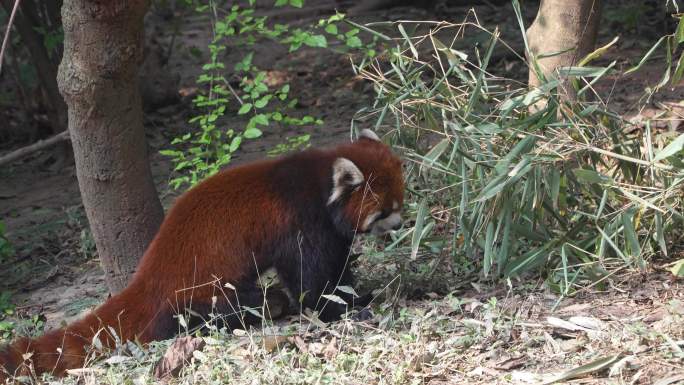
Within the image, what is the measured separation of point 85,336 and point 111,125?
4.17 ft

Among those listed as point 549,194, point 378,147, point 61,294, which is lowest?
point 61,294

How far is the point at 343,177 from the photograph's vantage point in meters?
4.65

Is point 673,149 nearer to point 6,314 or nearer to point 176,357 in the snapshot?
point 176,357

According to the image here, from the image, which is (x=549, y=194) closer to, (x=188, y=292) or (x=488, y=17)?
(x=188, y=292)

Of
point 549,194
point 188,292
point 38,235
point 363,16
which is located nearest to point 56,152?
point 38,235

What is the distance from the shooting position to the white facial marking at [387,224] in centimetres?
494

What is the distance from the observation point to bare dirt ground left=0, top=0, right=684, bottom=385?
3801mm

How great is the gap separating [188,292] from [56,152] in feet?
17.0

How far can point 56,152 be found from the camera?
921cm

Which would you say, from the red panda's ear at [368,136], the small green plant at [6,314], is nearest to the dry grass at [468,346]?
the red panda's ear at [368,136]

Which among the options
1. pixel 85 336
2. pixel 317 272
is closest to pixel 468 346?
pixel 317 272

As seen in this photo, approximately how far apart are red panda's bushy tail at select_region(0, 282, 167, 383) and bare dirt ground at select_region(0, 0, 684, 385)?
1252 millimetres

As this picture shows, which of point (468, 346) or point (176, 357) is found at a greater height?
point (176, 357)

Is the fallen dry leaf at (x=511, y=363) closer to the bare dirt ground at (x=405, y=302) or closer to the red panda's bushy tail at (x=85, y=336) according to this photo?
the bare dirt ground at (x=405, y=302)
